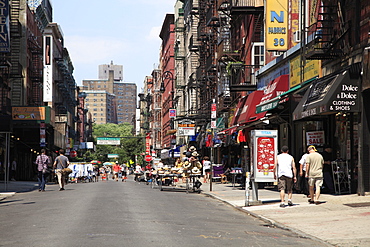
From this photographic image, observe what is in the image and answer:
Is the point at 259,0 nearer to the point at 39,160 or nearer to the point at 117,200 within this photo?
the point at 39,160

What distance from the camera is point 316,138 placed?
76.3ft

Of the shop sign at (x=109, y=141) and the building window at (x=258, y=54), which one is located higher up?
the building window at (x=258, y=54)

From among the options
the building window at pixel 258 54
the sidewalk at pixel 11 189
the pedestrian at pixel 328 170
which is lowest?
the sidewalk at pixel 11 189

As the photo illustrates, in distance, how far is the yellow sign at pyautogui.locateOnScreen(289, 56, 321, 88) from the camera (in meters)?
23.2

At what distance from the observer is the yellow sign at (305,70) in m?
23.2

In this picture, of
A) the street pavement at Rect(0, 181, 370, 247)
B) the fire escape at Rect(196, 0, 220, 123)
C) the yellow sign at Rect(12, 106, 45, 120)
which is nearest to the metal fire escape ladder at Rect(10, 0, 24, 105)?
the yellow sign at Rect(12, 106, 45, 120)

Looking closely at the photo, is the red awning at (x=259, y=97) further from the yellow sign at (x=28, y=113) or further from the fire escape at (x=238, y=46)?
the yellow sign at (x=28, y=113)

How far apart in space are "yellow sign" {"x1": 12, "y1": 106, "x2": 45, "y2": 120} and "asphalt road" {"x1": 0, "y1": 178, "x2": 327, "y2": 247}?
29371 mm

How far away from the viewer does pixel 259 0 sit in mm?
33375

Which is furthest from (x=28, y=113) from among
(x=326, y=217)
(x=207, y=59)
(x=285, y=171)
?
(x=326, y=217)

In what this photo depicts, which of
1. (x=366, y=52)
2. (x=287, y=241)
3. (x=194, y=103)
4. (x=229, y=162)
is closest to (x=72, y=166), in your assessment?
(x=229, y=162)

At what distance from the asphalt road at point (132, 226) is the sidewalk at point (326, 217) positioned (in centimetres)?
44

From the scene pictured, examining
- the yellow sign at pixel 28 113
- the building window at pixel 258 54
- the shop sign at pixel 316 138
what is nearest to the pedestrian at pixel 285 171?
the shop sign at pixel 316 138

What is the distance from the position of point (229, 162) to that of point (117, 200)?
23.9 meters
